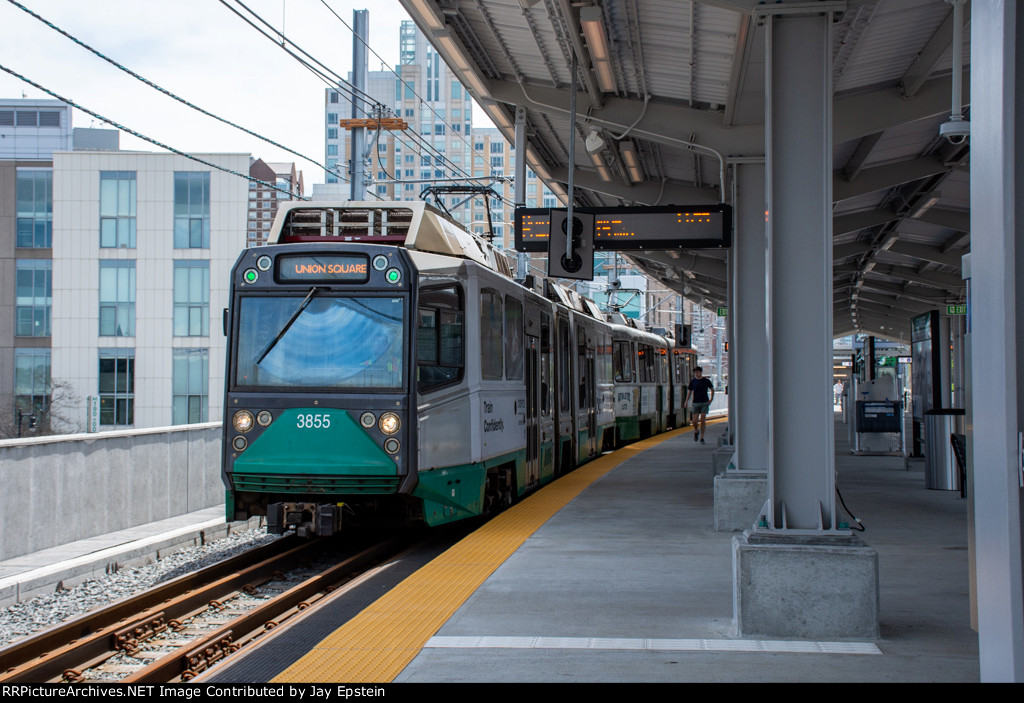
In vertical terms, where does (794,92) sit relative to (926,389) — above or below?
above

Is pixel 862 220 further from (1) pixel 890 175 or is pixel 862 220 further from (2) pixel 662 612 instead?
(2) pixel 662 612

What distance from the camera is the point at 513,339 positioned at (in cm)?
1187

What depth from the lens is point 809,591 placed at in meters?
6.10

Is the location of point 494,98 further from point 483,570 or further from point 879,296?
point 879,296

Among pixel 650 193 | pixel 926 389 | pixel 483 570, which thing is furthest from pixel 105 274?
pixel 483 570

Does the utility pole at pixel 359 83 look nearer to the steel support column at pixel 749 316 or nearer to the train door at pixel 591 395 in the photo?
the train door at pixel 591 395

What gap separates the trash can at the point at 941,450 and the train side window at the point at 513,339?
544 centimetres

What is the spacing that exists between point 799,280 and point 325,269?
4499 millimetres

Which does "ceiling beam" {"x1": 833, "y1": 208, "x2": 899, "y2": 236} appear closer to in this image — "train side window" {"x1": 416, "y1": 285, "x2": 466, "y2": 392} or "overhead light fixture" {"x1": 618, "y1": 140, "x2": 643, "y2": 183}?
"overhead light fixture" {"x1": 618, "y1": 140, "x2": 643, "y2": 183}

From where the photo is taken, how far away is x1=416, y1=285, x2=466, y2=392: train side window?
947 centimetres

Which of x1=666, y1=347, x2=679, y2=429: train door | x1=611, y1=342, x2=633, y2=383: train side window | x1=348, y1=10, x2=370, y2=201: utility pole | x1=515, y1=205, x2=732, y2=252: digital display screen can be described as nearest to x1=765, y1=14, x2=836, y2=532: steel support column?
x1=515, y1=205, x2=732, y2=252: digital display screen

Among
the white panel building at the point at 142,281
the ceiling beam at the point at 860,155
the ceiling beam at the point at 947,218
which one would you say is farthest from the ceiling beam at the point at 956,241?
the white panel building at the point at 142,281

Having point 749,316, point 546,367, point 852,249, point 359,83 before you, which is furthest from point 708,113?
point 852,249

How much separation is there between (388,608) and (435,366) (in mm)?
3188
